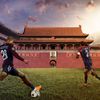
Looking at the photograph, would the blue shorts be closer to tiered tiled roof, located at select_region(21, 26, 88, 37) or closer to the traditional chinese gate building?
the traditional chinese gate building

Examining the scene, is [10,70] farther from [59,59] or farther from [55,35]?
[55,35]

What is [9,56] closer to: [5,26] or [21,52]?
[21,52]

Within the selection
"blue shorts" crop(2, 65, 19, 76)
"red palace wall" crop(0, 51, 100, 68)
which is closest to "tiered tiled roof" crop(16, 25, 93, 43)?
"red palace wall" crop(0, 51, 100, 68)

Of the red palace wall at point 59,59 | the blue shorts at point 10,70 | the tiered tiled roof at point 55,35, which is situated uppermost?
the tiered tiled roof at point 55,35

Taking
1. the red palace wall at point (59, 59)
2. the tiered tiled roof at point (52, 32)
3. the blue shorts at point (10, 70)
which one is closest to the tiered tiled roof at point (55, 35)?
the tiered tiled roof at point (52, 32)

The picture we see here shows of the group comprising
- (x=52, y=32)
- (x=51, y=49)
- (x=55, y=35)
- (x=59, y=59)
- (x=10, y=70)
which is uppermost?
(x=52, y=32)

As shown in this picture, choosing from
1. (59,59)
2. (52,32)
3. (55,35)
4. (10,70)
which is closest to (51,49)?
(59,59)

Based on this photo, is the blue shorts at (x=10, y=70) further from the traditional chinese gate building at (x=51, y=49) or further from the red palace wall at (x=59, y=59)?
the red palace wall at (x=59, y=59)

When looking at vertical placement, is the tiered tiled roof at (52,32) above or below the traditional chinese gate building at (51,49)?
above

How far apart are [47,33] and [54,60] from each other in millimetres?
10075

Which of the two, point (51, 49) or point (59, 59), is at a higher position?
point (51, 49)

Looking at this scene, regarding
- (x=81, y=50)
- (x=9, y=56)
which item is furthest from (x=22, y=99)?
(x=81, y=50)

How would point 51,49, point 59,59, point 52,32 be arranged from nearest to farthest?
point 59,59, point 51,49, point 52,32

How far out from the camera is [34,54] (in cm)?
4641
